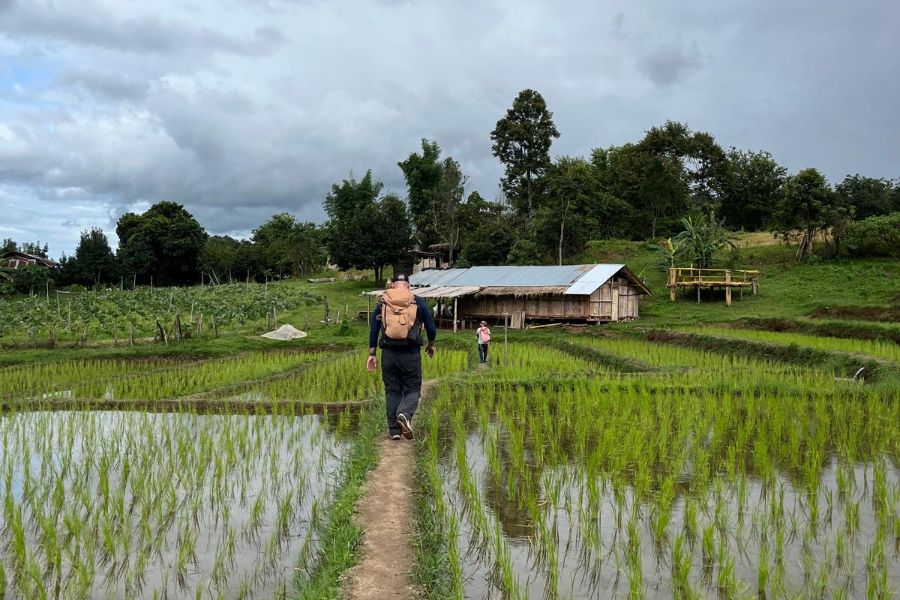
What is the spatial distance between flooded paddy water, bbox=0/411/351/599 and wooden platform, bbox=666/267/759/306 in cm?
1901

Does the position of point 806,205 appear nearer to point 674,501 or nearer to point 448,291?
point 448,291

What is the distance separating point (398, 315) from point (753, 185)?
34.3 m

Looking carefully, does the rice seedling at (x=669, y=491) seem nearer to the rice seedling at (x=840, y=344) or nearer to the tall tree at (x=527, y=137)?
the rice seedling at (x=840, y=344)

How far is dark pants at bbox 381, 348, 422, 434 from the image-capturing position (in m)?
5.48

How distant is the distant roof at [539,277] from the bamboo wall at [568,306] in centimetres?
42

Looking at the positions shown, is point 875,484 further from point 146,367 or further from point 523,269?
point 523,269

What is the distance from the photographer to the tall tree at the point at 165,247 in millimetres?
40750

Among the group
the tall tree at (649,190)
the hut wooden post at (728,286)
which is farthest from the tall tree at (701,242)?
the tall tree at (649,190)

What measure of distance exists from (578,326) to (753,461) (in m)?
14.9

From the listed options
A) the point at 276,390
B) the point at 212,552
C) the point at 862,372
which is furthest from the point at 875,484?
the point at 276,390

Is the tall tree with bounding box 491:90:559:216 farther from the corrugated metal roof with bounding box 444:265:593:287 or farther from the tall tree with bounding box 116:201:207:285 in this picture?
the tall tree with bounding box 116:201:207:285

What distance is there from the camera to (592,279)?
2031 cm

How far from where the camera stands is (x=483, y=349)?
40.6 feet

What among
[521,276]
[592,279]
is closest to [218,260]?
[521,276]
